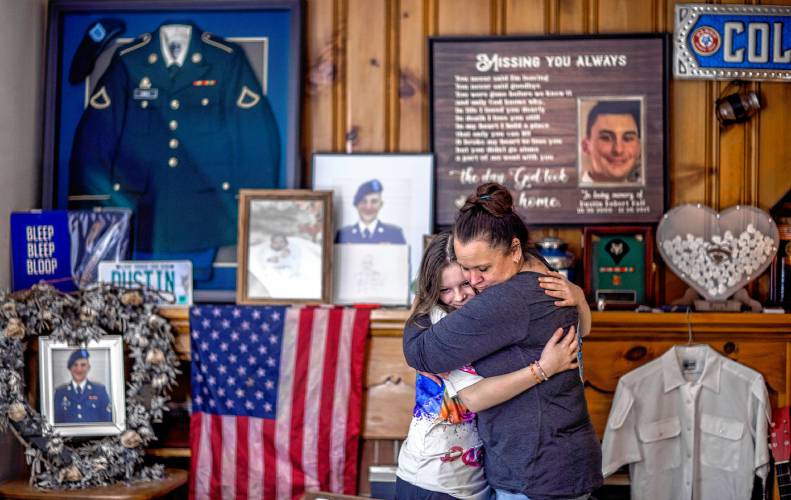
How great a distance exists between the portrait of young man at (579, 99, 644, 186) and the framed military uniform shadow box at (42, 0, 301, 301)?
1.18m

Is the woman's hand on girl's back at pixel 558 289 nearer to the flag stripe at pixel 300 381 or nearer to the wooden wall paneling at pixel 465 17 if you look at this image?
the flag stripe at pixel 300 381

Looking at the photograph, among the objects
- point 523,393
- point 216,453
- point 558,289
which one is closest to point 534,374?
point 523,393

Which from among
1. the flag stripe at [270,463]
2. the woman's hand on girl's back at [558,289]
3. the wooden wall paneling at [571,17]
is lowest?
the flag stripe at [270,463]

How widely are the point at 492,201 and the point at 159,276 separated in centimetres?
182

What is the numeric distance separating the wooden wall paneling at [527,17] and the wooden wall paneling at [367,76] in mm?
507

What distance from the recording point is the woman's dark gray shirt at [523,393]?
1.96m

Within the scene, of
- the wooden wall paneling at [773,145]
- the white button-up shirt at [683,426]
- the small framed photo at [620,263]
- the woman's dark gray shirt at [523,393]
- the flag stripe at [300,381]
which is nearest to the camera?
the woman's dark gray shirt at [523,393]

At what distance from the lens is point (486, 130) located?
3.40m

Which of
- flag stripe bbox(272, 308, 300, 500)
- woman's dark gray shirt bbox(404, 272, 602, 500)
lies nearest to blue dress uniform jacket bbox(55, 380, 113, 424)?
flag stripe bbox(272, 308, 300, 500)

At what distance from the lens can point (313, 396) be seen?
314 centimetres

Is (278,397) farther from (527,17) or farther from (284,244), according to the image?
(527,17)

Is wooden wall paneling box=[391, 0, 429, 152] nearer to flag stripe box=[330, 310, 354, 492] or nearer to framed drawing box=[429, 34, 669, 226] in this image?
framed drawing box=[429, 34, 669, 226]

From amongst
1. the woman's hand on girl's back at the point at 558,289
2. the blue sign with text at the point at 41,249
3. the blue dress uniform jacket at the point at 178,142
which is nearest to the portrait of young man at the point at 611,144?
the blue dress uniform jacket at the point at 178,142

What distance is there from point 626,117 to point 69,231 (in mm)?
2305
